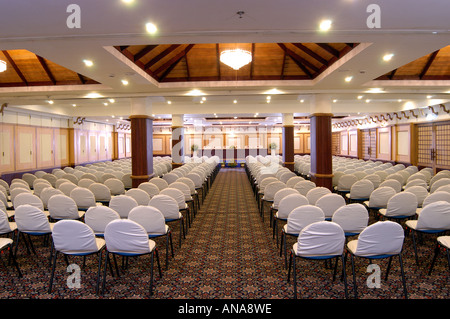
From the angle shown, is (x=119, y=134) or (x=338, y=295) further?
(x=119, y=134)

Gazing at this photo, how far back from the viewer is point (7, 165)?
12.9 metres

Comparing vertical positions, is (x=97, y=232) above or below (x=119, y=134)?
below

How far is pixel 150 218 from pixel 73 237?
1.07m

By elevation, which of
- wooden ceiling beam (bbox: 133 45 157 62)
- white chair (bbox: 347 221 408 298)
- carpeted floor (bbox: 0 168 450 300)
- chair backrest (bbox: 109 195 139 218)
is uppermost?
wooden ceiling beam (bbox: 133 45 157 62)

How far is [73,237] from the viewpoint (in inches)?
150

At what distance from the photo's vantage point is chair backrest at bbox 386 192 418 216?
5.40m

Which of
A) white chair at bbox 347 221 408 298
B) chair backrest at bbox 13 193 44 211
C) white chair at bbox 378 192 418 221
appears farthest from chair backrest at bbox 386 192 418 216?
chair backrest at bbox 13 193 44 211

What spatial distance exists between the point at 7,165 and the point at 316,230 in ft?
45.8

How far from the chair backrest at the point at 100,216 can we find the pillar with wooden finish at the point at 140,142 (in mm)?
6133

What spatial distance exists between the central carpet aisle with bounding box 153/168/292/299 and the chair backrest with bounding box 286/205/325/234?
746mm

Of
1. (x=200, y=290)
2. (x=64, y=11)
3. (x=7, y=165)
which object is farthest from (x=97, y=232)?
(x=7, y=165)

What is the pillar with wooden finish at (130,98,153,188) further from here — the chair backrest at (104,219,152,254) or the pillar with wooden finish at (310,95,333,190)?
the chair backrest at (104,219,152,254)

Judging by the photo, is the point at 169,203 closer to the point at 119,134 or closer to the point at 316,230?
the point at 316,230

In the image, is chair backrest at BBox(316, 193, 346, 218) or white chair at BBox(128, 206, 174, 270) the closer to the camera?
white chair at BBox(128, 206, 174, 270)
